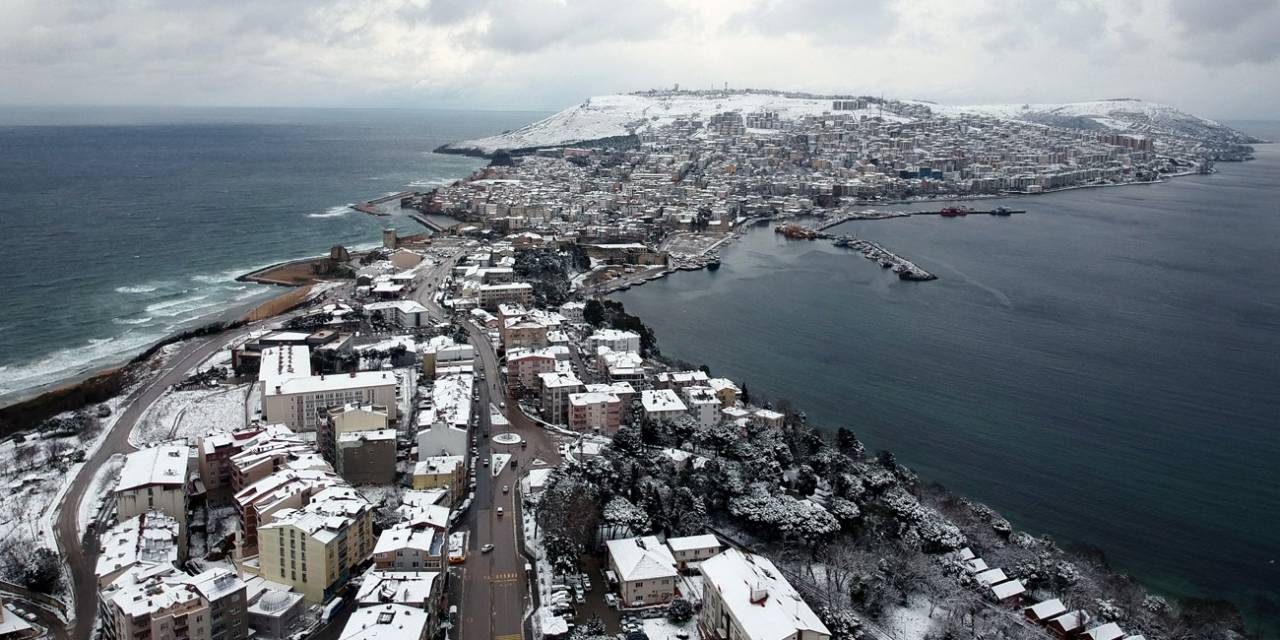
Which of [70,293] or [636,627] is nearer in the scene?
[636,627]

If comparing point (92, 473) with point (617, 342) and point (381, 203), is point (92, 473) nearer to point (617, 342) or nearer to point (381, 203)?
point (617, 342)

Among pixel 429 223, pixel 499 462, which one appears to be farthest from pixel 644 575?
pixel 429 223

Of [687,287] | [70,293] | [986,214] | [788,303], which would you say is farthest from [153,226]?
[986,214]

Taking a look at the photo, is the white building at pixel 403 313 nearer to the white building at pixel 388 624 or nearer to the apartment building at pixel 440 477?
the apartment building at pixel 440 477

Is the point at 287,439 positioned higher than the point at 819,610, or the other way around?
the point at 287,439

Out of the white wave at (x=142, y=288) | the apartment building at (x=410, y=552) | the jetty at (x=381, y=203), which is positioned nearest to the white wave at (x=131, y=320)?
the white wave at (x=142, y=288)

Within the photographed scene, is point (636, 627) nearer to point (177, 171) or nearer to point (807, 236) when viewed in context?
point (807, 236)

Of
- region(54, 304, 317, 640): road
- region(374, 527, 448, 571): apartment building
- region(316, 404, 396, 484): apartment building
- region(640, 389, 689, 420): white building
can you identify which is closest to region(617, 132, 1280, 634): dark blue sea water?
region(640, 389, 689, 420): white building
